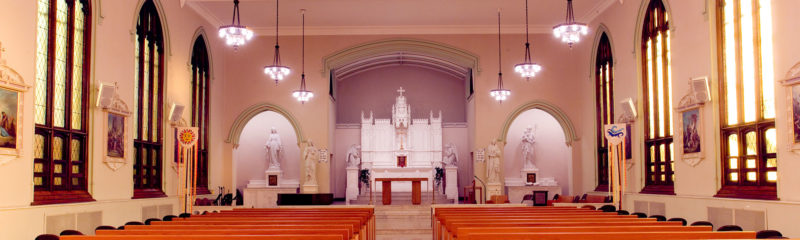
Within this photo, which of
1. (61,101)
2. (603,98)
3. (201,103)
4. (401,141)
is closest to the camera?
(61,101)

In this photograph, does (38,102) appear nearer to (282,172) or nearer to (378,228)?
(378,228)

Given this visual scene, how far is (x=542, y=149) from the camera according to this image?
26.7m

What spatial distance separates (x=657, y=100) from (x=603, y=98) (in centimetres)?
401

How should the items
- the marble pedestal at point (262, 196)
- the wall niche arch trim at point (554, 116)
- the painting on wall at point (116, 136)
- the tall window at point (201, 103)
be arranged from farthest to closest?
the marble pedestal at point (262, 196)
the wall niche arch trim at point (554, 116)
the tall window at point (201, 103)
the painting on wall at point (116, 136)

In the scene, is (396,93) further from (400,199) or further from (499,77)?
(499,77)

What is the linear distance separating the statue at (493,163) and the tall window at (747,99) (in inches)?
388

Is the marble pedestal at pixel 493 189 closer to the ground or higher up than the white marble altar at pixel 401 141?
closer to the ground

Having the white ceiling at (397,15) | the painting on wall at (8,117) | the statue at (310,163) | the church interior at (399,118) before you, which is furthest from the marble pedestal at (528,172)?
the painting on wall at (8,117)

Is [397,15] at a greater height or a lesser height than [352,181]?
greater

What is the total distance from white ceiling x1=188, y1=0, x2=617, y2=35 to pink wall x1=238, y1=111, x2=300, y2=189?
14.0ft

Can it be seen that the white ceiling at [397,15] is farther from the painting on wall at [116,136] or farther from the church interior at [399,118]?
the painting on wall at [116,136]

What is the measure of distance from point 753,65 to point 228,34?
34.0 ft

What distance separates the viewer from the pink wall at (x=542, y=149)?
26.6 m

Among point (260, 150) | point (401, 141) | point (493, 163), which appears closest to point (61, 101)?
point (260, 150)
